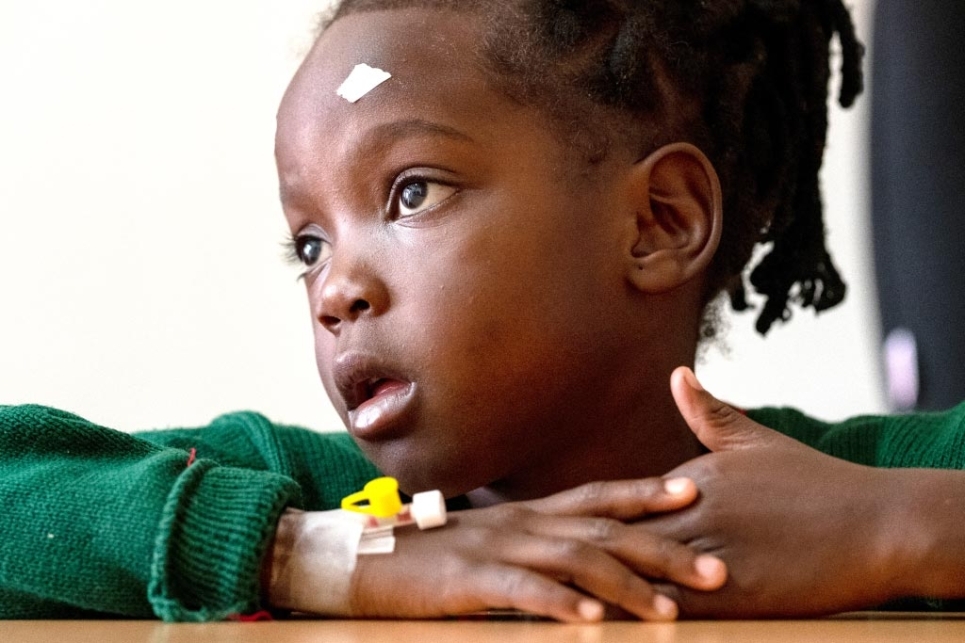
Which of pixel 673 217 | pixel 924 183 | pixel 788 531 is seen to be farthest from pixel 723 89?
pixel 924 183

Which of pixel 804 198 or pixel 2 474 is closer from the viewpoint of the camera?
pixel 2 474

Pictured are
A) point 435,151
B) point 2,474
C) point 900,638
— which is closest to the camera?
point 900,638

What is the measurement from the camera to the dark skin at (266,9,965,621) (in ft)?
2.81

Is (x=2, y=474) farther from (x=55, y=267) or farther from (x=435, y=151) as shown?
(x=55, y=267)

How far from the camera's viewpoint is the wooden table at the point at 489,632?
28.3 inches

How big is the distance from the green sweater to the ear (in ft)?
1.39

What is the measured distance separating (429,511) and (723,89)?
0.62m

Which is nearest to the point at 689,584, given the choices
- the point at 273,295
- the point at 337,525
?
the point at 337,525

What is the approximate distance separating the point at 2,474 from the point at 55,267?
925 millimetres

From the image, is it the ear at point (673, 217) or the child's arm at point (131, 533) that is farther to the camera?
the ear at point (673, 217)

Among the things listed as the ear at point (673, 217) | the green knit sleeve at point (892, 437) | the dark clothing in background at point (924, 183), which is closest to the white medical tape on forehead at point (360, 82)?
the ear at point (673, 217)

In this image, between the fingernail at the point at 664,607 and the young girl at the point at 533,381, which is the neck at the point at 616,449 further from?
the fingernail at the point at 664,607

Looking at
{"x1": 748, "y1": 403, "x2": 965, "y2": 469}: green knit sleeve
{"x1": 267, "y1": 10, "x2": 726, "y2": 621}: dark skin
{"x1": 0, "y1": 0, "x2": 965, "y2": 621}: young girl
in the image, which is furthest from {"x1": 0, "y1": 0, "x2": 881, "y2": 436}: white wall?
{"x1": 748, "y1": 403, "x2": 965, "y2": 469}: green knit sleeve

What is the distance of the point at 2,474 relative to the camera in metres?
0.99
